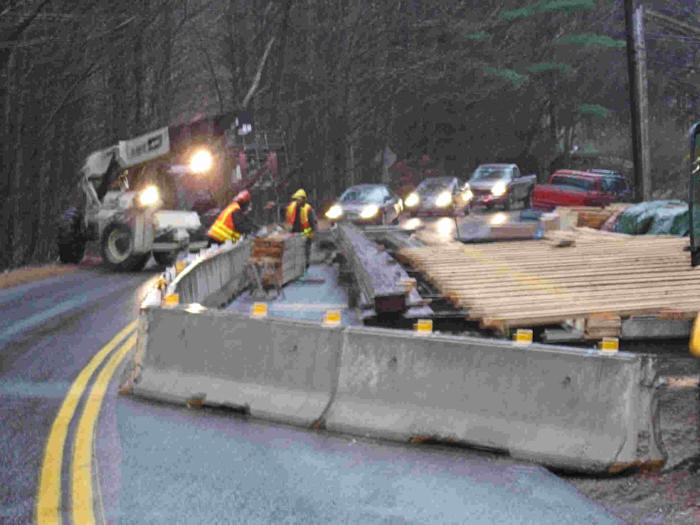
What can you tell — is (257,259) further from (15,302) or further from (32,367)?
(32,367)

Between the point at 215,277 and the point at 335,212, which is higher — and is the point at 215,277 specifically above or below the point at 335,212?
below

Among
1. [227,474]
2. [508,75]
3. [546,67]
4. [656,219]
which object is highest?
[546,67]

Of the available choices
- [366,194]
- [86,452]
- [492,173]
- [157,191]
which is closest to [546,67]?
[492,173]

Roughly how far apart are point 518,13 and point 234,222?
42195mm

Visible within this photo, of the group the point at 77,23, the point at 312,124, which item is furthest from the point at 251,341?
the point at 312,124

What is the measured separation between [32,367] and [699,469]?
703cm

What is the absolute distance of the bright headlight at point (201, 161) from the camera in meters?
23.5

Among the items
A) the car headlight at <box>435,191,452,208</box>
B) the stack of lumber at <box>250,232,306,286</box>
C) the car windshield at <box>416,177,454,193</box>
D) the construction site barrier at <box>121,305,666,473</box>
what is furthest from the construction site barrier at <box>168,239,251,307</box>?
the car windshield at <box>416,177,454,193</box>

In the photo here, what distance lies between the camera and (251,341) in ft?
28.0

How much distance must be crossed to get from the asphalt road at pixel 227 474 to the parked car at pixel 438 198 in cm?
3040

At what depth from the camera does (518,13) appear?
185ft

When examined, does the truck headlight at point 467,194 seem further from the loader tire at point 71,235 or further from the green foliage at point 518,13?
the loader tire at point 71,235

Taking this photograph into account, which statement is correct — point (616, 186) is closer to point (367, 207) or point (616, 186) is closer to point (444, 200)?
point (444, 200)

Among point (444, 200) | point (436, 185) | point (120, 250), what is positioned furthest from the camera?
point (436, 185)
